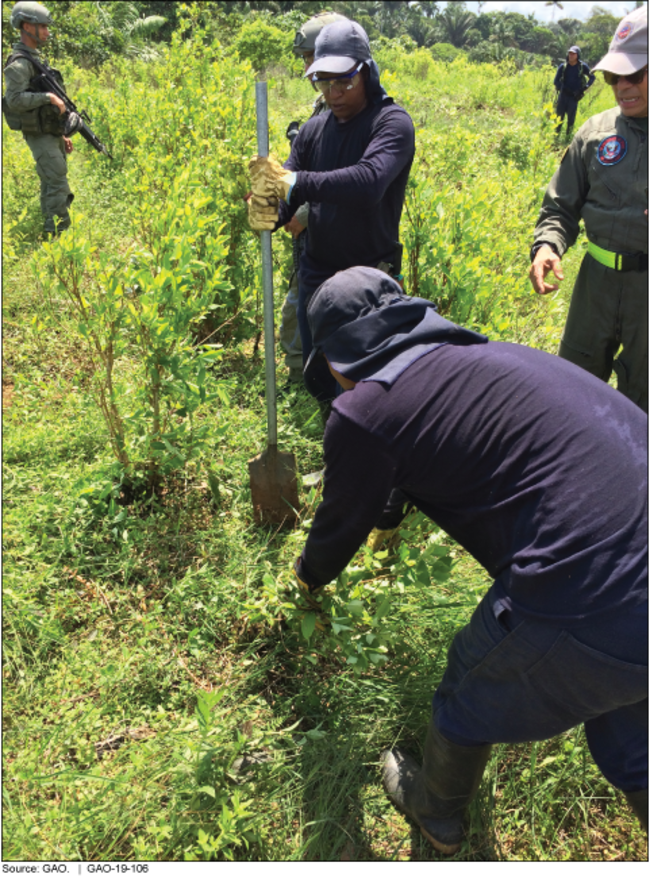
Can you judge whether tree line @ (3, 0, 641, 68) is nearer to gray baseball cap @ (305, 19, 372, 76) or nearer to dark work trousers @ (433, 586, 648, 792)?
gray baseball cap @ (305, 19, 372, 76)

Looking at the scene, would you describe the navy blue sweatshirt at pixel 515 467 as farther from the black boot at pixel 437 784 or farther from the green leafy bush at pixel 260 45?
the green leafy bush at pixel 260 45

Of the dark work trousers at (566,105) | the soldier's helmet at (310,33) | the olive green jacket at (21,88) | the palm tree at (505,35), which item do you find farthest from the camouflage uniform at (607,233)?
the palm tree at (505,35)

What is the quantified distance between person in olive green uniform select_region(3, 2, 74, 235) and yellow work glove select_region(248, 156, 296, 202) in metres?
3.61

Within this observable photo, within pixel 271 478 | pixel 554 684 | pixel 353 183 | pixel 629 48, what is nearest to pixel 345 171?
pixel 353 183

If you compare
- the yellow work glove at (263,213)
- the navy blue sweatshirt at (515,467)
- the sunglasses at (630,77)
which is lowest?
the navy blue sweatshirt at (515,467)

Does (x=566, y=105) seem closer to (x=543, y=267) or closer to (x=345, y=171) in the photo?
(x=543, y=267)

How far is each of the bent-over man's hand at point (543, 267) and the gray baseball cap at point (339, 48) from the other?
1.14 metres

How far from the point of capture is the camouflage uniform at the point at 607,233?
7.87 feet

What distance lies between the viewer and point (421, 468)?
1399 mm

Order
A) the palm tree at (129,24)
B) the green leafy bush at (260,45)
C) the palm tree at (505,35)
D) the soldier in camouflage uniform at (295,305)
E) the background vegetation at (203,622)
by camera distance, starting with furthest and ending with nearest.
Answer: the palm tree at (505,35)
the palm tree at (129,24)
the green leafy bush at (260,45)
the soldier in camouflage uniform at (295,305)
the background vegetation at (203,622)

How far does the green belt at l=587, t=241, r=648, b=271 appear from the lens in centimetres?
248

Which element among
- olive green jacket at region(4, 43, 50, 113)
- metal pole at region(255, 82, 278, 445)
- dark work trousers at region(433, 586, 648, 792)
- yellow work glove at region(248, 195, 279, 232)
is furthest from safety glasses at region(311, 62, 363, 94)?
olive green jacket at region(4, 43, 50, 113)

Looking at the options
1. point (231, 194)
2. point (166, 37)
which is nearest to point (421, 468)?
point (231, 194)

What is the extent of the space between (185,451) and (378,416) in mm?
1480
